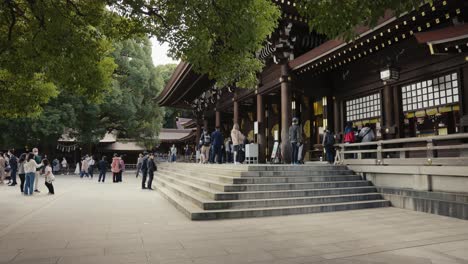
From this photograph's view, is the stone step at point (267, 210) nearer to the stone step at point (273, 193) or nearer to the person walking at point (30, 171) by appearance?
the stone step at point (273, 193)

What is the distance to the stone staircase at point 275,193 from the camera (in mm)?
7332

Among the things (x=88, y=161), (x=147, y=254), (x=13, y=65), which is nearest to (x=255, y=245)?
(x=147, y=254)

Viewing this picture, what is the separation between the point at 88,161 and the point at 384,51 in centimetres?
2052

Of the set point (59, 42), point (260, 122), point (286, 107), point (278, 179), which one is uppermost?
point (59, 42)

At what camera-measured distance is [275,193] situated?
26.8 feet

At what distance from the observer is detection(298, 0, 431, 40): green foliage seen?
3.72 meters

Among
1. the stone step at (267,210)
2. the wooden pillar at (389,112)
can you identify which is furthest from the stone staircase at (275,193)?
the wooden pillar at (389,112)

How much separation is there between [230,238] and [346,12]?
366 centimetres

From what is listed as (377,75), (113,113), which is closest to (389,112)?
(377,75)

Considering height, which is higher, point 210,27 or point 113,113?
point 113,113

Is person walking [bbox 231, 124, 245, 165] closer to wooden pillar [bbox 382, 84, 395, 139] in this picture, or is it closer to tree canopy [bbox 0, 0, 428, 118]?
tree canopy [bbox 0, 0, 428, 118]

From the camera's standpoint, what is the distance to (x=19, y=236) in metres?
5.50

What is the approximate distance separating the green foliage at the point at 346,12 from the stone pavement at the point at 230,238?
289cm

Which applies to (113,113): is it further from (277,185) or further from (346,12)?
(346,12)
